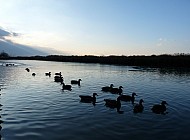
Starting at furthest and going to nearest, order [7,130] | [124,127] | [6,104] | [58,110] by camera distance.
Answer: [6,104] < [58,110] < [124,127] < [7,130]

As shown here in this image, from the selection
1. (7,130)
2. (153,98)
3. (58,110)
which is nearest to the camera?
(7,130)

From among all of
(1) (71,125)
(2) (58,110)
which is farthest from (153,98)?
(1) (71,125)

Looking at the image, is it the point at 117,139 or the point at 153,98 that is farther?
the point at 153,98

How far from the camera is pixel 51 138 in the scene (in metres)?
13.1

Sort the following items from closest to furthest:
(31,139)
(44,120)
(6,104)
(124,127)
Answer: (31,139) → (124,127) → (44,120) → (6,104)

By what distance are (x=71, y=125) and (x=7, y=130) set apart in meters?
3.41

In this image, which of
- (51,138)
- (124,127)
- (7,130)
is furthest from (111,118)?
(7,130)

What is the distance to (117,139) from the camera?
13.2 m

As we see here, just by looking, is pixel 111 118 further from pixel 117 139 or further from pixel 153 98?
pixel 153 98

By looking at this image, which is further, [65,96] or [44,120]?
[65,96]

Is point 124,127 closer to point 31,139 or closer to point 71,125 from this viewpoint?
point 71,125

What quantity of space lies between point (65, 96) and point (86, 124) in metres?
9.86

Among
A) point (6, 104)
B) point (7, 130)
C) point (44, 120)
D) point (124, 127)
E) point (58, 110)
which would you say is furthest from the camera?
point (6, 104)

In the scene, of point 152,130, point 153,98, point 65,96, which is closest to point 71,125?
point 152,130
